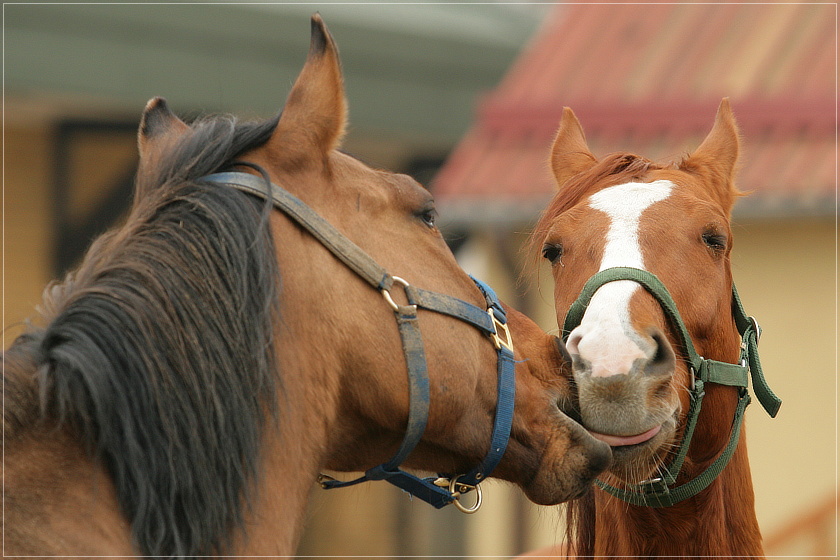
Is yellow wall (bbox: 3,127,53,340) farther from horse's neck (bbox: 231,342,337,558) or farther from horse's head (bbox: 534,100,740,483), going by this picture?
horse's neck (bbox: 231,342,337,558)

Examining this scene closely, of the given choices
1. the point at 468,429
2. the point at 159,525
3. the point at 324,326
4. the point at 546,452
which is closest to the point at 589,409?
the point at 546,452

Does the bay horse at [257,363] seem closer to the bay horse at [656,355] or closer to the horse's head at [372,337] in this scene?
the horse's head at [372,337]

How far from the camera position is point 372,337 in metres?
1.93

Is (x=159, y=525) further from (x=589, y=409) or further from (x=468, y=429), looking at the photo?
(x=589, y=409)

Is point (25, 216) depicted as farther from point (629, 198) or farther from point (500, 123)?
point (629, 198)

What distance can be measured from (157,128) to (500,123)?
236 inches

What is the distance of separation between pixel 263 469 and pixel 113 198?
27.4ft

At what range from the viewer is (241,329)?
1757 millimetres

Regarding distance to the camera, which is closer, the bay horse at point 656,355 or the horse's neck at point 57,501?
the horse's neck at point 57,501

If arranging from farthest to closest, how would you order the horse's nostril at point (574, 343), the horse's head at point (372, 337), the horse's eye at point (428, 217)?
the horse's nostril at point (574, 343) < the horse's eye at point (428, 217) < the horse's head at point (372, 337)

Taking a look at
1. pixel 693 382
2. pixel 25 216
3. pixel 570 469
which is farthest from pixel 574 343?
pixel 25 216

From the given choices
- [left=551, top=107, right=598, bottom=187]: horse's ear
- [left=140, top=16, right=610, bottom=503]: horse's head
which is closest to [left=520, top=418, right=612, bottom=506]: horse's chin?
[left=140, top=16, right=610, bottom=503]: horse's head

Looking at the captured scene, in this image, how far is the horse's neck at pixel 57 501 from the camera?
155cm

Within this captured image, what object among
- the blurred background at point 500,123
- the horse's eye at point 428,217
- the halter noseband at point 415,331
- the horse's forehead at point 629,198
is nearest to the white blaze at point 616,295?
the horse's forehead at point 629,198
